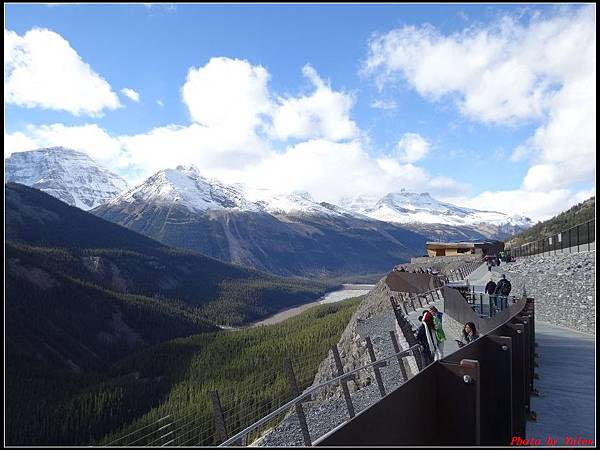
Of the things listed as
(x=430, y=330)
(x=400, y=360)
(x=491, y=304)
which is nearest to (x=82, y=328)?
(x=491, y=304)

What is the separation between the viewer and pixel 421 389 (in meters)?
4.54

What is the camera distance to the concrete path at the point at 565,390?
8.84 metres

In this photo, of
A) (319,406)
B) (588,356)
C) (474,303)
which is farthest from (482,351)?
(474,303)

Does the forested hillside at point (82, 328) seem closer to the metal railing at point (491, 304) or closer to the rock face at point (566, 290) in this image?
the metal railing at point (491, 304)

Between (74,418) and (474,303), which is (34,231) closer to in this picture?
(74,418)

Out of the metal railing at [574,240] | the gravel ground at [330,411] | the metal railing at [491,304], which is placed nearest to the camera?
the gravel ground at [330,411]

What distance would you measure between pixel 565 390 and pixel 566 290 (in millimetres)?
14507

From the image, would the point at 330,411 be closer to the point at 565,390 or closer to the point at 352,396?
the point at 352,396

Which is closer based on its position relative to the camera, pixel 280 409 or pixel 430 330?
pixel 280 409

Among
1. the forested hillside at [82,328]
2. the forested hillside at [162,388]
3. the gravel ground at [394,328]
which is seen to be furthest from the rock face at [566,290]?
the forested hillside at [82,328]

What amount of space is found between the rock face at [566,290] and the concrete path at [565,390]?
2327 millimetres

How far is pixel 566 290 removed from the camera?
2417 centimetres

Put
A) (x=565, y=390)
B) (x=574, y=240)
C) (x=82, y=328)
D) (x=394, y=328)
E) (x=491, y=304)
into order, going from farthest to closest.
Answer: (x=82, y=328) < (x=574, y=240) < (x=394, y=328) < (x=491, y=304) < (x=565, y=390)

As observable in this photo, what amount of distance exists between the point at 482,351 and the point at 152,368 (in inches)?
3228
